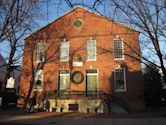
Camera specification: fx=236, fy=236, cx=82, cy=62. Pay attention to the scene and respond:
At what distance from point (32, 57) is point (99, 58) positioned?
311 inches

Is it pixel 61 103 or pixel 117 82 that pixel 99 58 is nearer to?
pixel 117 82

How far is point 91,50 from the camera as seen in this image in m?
26.6

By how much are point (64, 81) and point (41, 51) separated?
4.88 meters

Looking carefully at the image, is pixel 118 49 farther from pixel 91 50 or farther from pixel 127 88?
pixel 127 88

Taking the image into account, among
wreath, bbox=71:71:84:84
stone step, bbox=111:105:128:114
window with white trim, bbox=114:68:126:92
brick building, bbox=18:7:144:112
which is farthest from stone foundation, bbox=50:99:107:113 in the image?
window with white trim, bbox=114:68:126:92

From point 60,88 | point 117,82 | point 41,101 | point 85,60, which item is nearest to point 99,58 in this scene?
point 85,60

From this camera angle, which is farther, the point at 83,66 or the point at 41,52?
the point at 41,52

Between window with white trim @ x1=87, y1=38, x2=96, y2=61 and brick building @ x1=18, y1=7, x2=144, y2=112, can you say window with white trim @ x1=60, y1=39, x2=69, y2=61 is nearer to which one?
brick building @ x1=18, y1=7, x2=144, y2=112

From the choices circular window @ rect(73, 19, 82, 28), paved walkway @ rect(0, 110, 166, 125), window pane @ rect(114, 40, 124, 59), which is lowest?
paved walkway @ rect(0, 110, 166, 125)

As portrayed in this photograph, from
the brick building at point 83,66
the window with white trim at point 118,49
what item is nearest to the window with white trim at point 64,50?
the brick building at point 83,66

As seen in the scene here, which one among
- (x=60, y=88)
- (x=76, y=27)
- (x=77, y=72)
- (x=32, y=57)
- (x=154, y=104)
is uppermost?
(x=76, y=27)

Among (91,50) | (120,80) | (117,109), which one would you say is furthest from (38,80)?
(117,109)

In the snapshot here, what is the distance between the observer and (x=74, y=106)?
2353cm

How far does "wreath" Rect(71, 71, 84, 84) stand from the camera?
25.6m
